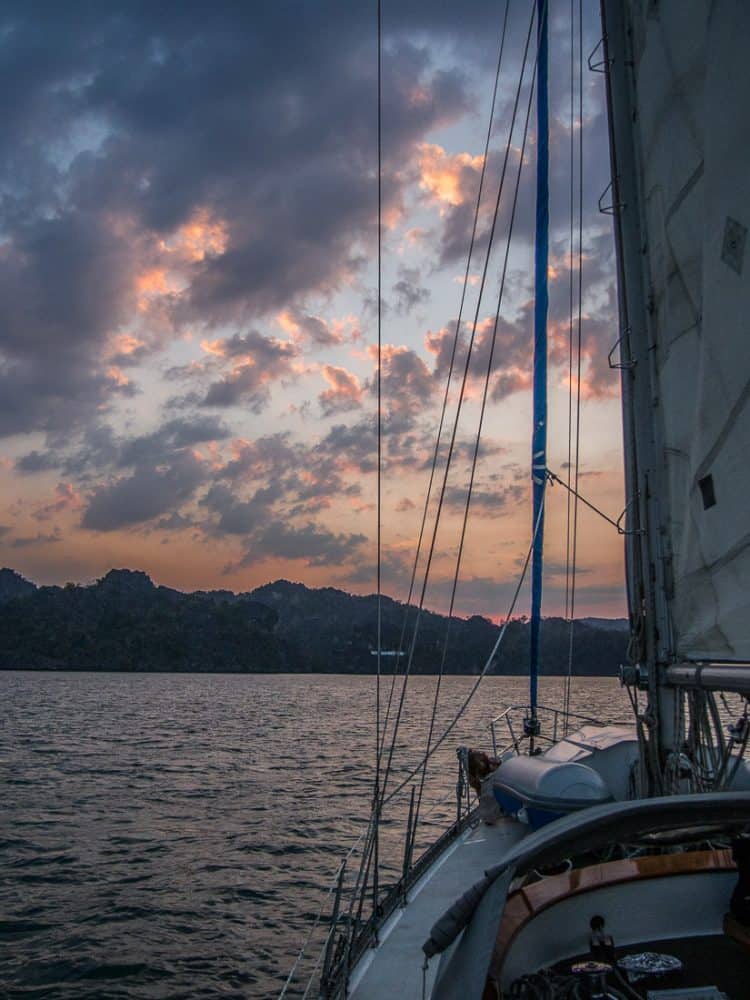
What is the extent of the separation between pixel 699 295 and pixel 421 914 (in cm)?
641

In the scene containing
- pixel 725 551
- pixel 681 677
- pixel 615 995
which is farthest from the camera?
pixel 681 677

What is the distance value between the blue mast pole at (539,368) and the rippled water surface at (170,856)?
644 cm

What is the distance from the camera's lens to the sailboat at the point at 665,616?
4.20 metres

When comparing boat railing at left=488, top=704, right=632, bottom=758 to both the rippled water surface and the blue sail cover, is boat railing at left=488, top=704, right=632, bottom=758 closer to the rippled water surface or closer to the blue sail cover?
the blue sail cover

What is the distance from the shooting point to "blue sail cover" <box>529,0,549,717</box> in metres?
14.7

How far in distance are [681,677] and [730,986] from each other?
91.6 inches

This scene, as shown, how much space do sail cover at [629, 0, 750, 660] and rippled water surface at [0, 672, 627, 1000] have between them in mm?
9411

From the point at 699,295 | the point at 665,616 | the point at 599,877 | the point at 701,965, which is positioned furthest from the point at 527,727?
the point at 699,295

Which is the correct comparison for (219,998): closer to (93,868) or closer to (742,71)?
(93,868)

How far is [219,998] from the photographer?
36.1 ft

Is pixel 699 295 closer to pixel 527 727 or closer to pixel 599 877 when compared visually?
pixel 599 877

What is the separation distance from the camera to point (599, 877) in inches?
205

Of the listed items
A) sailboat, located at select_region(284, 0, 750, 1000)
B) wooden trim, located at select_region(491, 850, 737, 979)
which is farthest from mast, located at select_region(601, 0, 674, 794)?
wooden trim, located at select_region(491, 850, 737, 979)

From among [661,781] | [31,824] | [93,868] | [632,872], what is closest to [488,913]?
[632,872]
